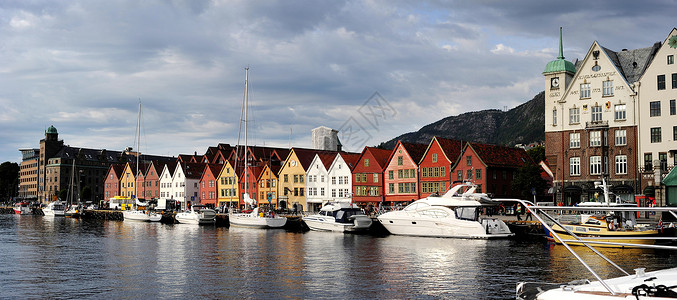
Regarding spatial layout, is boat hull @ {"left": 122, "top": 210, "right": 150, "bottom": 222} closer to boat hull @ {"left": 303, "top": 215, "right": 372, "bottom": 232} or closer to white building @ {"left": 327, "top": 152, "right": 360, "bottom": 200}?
white building @ {"left": 327, "top": 152, "right": 360, "bottom": 200}

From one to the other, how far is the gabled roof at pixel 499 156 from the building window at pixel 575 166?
12.1m

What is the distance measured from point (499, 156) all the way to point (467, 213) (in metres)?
32.7

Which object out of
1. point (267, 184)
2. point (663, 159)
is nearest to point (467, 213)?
point (663, 159)

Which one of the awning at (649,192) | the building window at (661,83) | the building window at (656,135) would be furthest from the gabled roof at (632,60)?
the awning at (649,192)

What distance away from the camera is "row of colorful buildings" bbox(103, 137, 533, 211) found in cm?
8712

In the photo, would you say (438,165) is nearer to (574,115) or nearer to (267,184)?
(574,115)

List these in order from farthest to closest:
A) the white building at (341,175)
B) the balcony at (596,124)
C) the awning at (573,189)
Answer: the white building at (341,175) → the awning at (573,189) → the balcony at (596,124)

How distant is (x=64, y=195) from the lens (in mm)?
192875

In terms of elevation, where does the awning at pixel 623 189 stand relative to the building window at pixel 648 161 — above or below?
below

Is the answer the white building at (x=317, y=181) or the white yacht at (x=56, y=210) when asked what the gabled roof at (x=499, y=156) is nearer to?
the white building at (x=317, y=181)

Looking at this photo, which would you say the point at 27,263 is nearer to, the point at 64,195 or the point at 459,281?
the point at 459,281

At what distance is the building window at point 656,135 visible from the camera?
225 feet

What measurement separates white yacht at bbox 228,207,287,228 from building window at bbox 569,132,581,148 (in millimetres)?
37604

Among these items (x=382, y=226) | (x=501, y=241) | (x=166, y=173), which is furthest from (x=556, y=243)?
(x=166, y=173)
